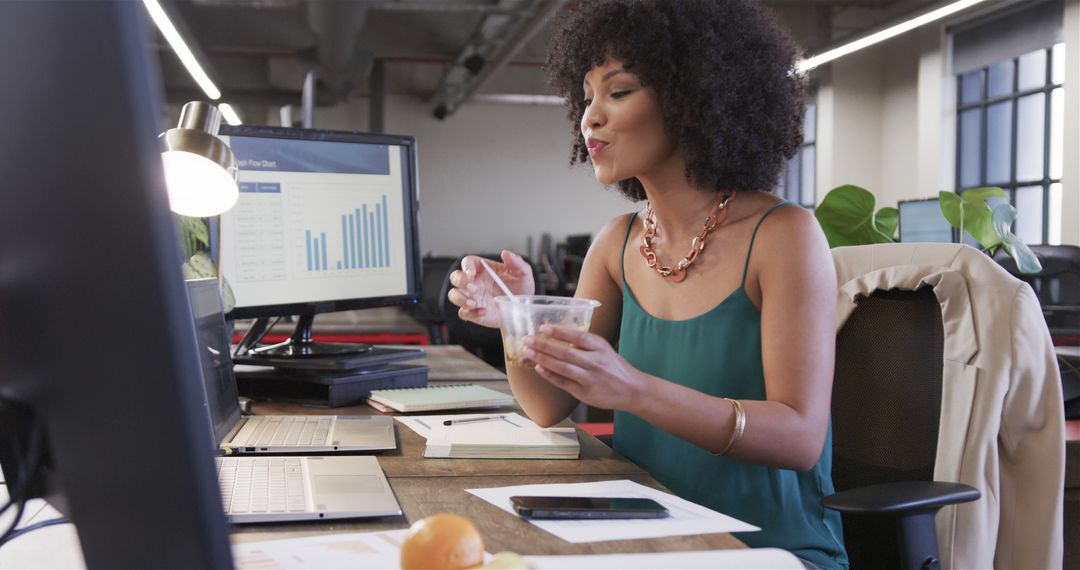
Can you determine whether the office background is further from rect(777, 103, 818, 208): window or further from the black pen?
the black pen

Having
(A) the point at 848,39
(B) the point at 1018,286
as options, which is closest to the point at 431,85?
(A) the point at 848,39

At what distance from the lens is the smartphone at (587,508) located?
936 millimetres

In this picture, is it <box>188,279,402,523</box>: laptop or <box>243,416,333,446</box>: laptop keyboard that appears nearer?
<box>188,279,402,523</box>: laptop

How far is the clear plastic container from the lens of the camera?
1048 mm

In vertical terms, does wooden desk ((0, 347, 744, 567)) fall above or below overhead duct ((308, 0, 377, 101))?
below

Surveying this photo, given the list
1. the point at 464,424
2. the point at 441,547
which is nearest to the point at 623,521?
the point at 441,547

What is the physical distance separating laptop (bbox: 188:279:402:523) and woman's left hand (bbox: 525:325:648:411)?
0.23 m

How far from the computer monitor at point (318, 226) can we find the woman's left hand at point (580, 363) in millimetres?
936

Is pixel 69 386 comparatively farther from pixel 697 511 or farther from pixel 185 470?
pixel 697 511

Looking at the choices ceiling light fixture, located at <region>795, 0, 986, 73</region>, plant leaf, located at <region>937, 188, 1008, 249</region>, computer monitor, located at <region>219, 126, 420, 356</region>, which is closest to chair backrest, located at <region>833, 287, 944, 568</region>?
plant leaf, located at <region>937, 188, 1008, 249</region>

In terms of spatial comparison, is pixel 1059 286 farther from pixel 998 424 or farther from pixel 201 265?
pixel 201 265

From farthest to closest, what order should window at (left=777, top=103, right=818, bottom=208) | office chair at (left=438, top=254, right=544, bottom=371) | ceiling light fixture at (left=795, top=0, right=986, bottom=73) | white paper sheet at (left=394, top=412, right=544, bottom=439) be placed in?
1. window at (left=777, top=103, right=818, bottom=208)
2. ceiling light fixture at (left=795, top=0, right=986, bottom=73)
3. office chair at (left=438, top=254, right=544, bottom=371)
4. white paper sheet at (left=394, top=412, right=544, bottom=439)

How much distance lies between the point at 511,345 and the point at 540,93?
12.9 metres

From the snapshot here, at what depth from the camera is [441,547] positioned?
632 millimetres
